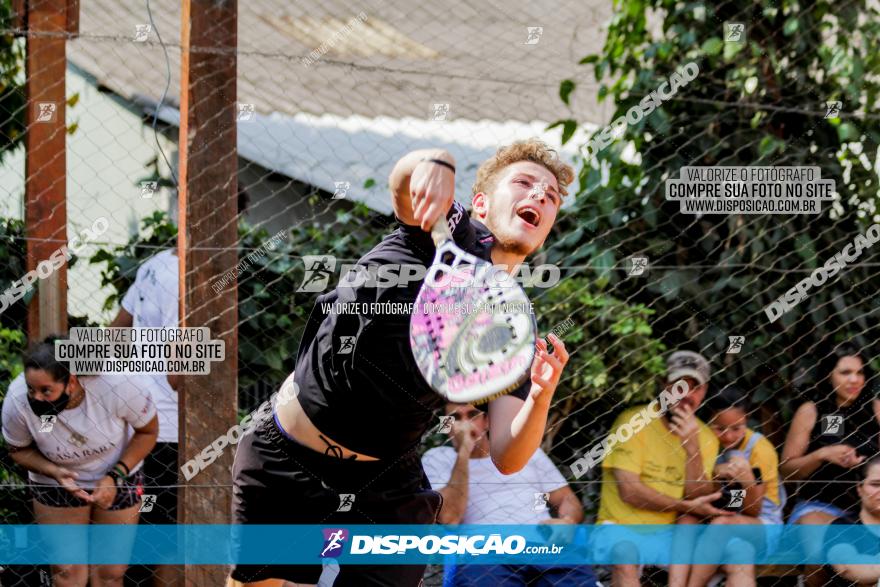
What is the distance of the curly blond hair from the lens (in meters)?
2.87

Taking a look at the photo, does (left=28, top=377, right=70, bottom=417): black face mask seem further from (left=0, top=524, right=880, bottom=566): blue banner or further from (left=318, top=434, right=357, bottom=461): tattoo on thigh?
(left=318, top=434, right=357, bottom=461): tattoo on thigh

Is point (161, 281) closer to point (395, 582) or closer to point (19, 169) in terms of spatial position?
point (19, 169)

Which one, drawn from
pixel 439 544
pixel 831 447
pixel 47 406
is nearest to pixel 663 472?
pixel 831 447

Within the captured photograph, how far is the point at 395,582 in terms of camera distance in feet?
8.95

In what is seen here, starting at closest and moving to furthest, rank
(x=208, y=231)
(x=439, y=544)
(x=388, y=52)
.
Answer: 1. (x=208, y=231)
2. (x=439, y=544)
3. (x=388, y=52)

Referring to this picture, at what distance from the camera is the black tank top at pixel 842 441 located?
3863 millimetres

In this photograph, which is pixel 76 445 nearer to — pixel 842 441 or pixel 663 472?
pixel 663 472

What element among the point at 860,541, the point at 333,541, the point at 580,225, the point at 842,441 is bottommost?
the point at 860,541

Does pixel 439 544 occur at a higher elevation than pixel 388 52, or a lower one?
lower

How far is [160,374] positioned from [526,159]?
59.8 inches

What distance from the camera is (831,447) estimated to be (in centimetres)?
387

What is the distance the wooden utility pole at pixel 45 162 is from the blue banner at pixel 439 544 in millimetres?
746

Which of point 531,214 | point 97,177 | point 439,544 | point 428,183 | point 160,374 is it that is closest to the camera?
point 428,183

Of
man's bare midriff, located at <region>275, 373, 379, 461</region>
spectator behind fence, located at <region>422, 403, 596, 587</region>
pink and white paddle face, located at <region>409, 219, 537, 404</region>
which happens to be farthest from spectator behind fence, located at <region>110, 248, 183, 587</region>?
pink and white paddle face, located at <region>409, 219, 537, 404</region>
